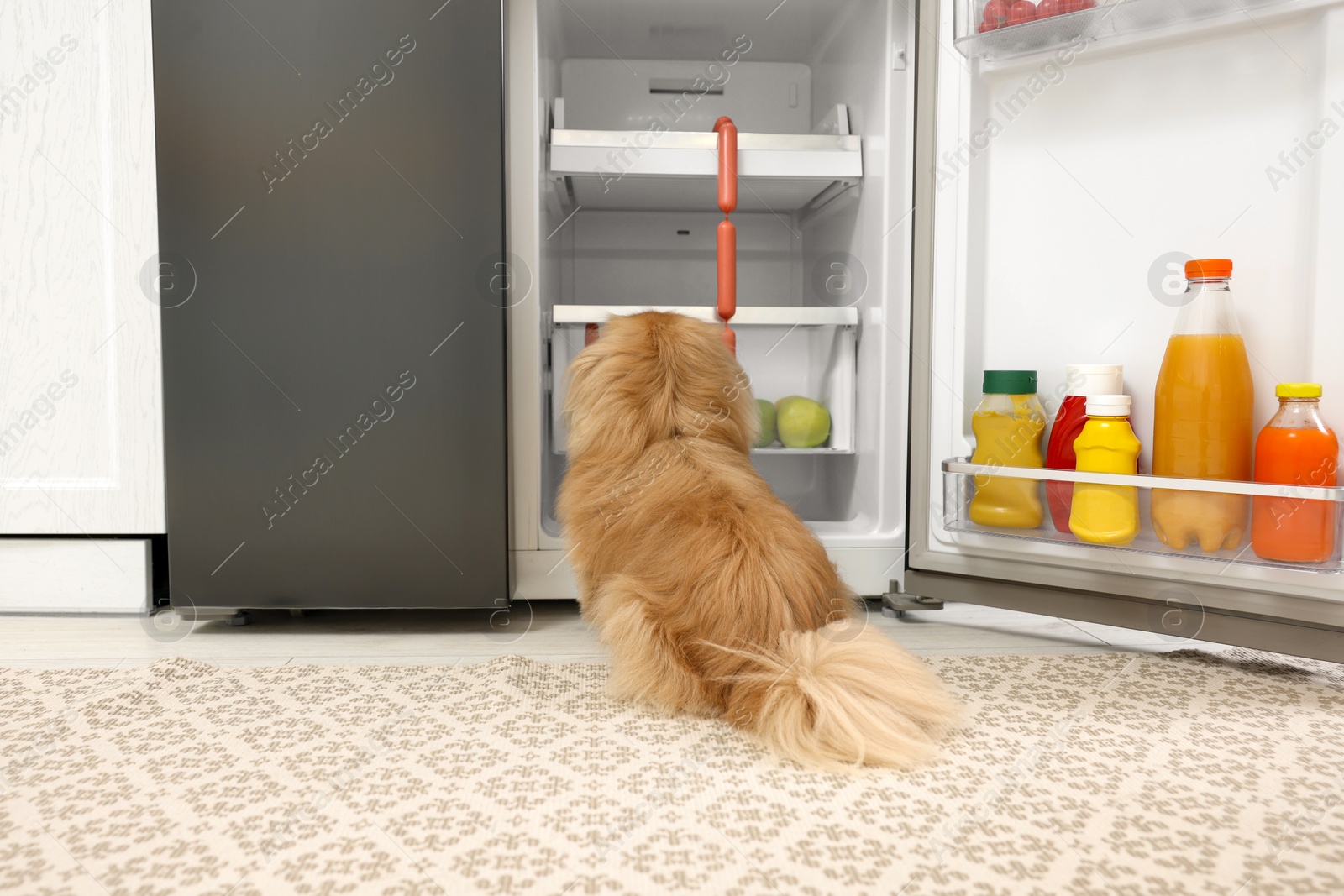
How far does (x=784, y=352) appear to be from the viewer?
1.71 m

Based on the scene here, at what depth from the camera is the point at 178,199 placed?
1.23 meters

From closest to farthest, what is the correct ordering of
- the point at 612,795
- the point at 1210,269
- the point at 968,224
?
the point at 612,795, the point at 1210,269, the point at 968,224

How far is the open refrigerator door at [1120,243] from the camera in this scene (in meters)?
1.05

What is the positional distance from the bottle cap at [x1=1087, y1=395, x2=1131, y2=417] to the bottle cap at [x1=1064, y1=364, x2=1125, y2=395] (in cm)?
3

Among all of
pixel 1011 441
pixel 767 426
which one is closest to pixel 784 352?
pixel 767 426

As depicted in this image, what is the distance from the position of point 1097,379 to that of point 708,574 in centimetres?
71

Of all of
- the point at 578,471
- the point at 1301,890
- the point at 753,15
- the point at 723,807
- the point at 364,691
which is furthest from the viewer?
the point at 753,15

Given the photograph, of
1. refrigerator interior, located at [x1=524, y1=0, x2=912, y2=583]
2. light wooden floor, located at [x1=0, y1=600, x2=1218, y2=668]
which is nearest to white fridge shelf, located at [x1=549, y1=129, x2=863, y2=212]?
refrigerator interior, located at [x1=524, y1=0, x2=912, y2=583]

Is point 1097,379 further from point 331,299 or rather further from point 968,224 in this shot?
point 331,299

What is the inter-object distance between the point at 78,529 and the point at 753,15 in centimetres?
156

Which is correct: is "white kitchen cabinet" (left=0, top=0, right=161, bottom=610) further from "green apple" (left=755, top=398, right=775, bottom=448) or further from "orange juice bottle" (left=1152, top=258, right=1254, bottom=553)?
"orange juice bottle" (left=1152, top=258, right=1254, bottom=553)

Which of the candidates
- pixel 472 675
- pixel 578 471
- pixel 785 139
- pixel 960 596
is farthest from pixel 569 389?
pixel 960 596

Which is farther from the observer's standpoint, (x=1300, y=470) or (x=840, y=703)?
(x=1300, y=470)

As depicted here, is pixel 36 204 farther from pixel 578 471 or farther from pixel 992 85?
pixel 992 85
